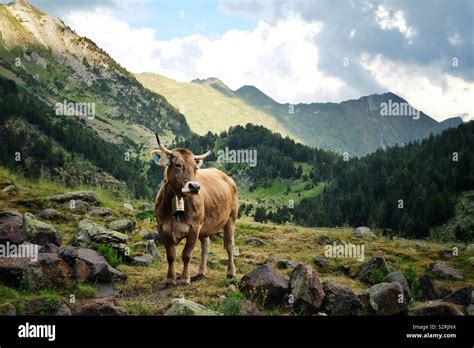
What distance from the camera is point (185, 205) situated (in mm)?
14812

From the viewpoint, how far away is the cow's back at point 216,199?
53.2 feet

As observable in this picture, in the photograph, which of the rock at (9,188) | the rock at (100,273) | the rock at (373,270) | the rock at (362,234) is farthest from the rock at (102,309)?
the rock at (362,234)

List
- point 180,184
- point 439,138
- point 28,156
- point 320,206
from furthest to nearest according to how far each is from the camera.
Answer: point 439,138 → point 320,206 → point 28,156 → point 180,184

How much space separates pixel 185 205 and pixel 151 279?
3035mm

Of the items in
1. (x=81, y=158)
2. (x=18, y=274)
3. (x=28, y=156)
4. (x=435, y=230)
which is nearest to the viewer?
(x=18, y=274)

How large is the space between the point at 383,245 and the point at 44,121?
3925 inches

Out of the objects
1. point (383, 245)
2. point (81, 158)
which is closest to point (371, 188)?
point (81, 158)

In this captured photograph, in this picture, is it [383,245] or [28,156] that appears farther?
[28,156]

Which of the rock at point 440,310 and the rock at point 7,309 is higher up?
the rock at point 7,309

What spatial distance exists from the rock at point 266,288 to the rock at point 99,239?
614cm

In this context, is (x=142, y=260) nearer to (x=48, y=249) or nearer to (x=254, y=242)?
(x=48, y=249)

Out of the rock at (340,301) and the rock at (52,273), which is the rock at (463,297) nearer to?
the rock at (340,301)

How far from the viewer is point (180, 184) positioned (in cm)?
1400

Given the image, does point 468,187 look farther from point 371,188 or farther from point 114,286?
point 114,286
